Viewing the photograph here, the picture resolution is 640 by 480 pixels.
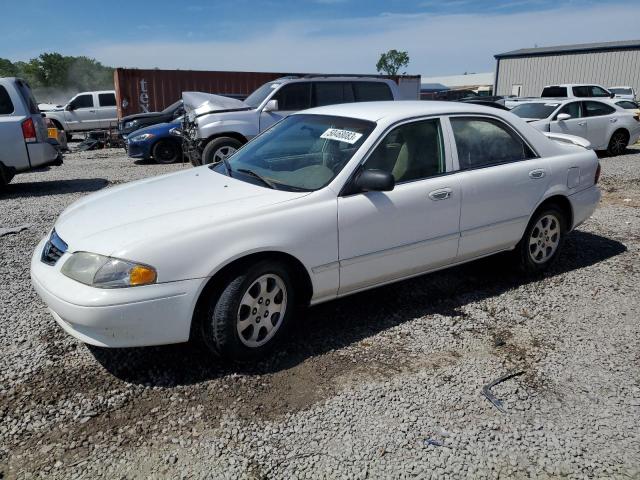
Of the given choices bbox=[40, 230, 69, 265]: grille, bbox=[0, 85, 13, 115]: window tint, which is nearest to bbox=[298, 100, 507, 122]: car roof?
bbox=[40, 230, 69, 265]: grille

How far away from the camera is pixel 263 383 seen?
325 cm

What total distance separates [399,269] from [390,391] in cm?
106

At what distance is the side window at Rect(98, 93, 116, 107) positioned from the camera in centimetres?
2097

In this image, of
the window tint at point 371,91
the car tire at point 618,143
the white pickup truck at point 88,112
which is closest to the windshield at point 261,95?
the window tint at point 371,91

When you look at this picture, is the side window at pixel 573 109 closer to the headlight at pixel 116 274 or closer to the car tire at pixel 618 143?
the car tire at pixel 618 143

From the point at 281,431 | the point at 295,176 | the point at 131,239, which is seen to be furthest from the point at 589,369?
the point at 131,239

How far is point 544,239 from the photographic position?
16.3 ft

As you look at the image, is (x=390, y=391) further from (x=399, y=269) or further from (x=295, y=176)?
(x=295, y=176)

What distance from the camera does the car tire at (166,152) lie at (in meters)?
12.7

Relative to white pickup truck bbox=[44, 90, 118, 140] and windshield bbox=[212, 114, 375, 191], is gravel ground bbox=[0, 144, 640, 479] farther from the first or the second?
white pickup truck bbox=[44, 90, 118, 140]

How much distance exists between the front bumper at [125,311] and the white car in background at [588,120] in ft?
34.8

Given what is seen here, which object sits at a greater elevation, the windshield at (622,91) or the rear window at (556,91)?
Answer: the windshield at (622,91)

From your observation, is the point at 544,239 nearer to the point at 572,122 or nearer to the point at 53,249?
the point at 53,249

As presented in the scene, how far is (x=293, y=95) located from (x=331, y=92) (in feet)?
2.40
